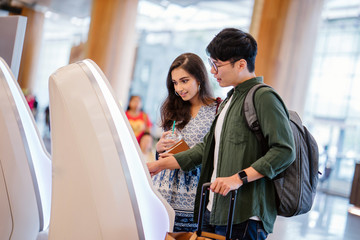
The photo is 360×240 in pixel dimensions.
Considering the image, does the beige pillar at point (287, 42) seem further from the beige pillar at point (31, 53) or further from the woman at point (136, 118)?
the beige pillar at point (31, 53)

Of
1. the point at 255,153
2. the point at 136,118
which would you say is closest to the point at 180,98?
the point at 255,153

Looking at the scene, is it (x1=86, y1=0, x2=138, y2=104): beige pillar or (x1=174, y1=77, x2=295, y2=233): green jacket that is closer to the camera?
(x1=174, y1=77, x2=295, y2=233): green jacket

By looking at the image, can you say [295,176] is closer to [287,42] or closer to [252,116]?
[252,116]

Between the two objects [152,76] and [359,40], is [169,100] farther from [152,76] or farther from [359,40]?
[152,76]

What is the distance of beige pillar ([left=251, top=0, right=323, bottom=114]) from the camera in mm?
6594

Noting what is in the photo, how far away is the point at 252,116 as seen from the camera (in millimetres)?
1406

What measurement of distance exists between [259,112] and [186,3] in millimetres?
12157

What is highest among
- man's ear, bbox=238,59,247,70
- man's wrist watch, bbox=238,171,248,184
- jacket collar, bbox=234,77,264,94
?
man's ear, bbox=238,59,247,70

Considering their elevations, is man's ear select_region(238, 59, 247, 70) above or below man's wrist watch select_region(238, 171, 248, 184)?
above

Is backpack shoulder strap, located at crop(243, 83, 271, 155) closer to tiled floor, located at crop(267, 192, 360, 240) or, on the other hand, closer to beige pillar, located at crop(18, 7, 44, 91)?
tiled floor, located at crop(267, 192, 360, 240)

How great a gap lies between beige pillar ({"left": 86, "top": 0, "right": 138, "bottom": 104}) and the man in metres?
8.65

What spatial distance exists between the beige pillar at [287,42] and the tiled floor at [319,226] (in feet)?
6.38

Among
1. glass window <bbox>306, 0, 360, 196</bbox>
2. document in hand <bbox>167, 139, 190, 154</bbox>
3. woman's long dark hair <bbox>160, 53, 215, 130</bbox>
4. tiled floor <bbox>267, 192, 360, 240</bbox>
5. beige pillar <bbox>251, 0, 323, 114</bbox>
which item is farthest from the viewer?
glass window <bbox>306, 0, 360, 196</bbox>

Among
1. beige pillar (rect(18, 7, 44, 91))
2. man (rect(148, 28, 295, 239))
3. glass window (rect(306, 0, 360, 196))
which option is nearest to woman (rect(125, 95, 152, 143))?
man (rect(148, 28, 295, 239))
